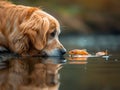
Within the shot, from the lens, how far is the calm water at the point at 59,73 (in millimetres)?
5742

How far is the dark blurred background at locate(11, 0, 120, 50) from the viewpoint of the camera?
1525 centimetres

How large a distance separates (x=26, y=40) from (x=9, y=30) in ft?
0.94

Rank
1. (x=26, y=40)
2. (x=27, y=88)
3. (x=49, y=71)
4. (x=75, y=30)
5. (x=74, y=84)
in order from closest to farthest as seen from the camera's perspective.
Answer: (x=27, y=88), (x=74, y=84), (x=49, y=71), (x=26, y=40), (x=75, y=30)

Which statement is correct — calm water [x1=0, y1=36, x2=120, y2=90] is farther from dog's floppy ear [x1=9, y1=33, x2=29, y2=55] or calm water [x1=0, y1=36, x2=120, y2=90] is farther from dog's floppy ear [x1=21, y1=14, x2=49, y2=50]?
dog's floppy ear [x1=21, y1=14, x2=49, y2=50]

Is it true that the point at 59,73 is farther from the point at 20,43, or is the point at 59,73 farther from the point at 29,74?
the point at 20,43

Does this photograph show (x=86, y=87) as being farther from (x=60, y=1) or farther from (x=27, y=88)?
(x=60, y=1)

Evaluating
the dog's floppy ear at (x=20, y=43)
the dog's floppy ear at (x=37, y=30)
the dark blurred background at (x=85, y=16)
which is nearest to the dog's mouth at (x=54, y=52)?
the dog's floppy ear at (x=37, y=30)

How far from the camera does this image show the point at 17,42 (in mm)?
8727

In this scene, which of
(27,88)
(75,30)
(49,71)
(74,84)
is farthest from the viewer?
(75,30)

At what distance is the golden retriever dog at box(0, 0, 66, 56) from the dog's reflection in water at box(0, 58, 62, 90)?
1.21ft

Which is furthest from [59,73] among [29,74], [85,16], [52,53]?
[85,16]

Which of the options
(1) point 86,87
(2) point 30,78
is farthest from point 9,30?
(1) point 86,87

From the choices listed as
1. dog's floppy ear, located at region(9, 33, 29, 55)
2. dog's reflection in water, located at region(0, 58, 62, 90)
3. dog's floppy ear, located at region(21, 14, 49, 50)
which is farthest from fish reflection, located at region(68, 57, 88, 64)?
dog's floppy ear, located at region(9, 33, 29, 55)

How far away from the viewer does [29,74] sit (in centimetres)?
661
